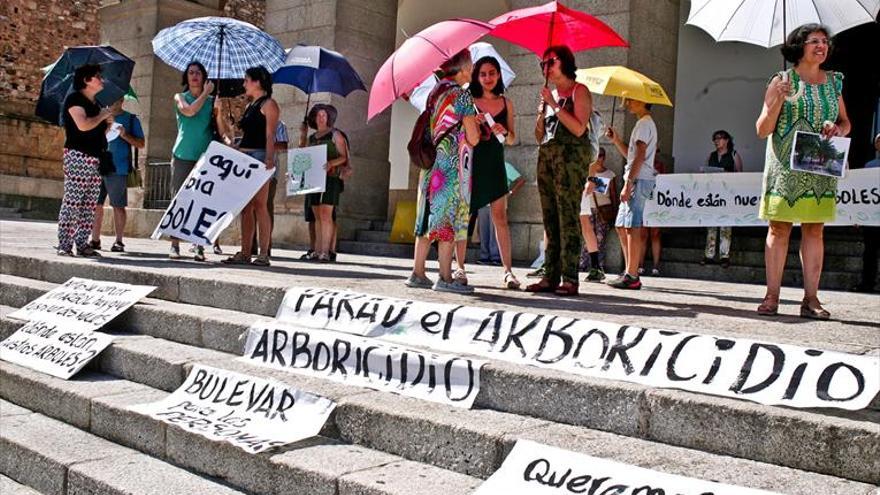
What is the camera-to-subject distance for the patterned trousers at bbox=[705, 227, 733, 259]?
33.2ft

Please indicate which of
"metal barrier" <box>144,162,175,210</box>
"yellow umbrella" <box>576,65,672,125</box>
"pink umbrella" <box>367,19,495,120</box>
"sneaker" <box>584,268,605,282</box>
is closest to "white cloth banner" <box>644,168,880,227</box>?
"yellow umbrella" <box>576,65,672,125</box>

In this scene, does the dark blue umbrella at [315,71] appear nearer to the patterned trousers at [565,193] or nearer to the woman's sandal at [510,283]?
the woman's sandal at [510,283]

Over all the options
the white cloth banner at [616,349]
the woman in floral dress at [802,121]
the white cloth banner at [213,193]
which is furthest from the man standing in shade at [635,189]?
the white cloth banner at [213,193]

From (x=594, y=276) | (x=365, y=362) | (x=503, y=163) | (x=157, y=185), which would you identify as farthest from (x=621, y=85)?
(x=157, y=185)

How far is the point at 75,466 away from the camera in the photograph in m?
4.27

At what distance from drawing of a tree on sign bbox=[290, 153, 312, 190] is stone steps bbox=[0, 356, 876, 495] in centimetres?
509

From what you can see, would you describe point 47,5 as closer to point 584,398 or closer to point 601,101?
point 601,101

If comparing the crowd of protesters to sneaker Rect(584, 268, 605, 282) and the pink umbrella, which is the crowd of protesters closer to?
sneaker Rect(584, 268, 605, 282)

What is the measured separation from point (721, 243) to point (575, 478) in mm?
7520

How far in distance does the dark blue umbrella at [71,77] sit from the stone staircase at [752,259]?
21.5 feet

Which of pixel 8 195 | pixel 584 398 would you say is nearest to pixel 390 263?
pixel 584 398

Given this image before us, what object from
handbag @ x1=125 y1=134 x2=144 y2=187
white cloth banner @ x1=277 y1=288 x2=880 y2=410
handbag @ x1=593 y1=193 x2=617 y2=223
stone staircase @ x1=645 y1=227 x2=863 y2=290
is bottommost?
white cloth banner @ x1=277 y1=288 x2=880 y2=410

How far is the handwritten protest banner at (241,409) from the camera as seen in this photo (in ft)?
13.5

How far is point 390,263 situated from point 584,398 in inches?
258
